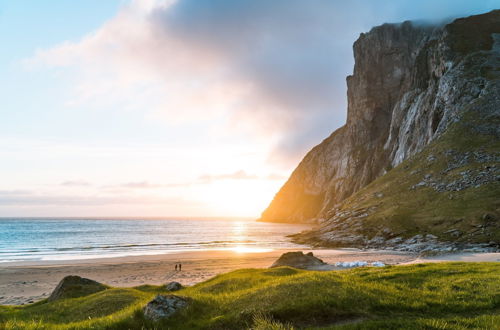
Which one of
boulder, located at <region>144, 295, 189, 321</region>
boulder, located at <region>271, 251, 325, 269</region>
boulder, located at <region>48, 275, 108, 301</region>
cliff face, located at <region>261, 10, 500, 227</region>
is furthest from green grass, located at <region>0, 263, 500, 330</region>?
cliff face, located at <region>261, 10, 500, 227</region>

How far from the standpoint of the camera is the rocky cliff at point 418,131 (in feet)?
213

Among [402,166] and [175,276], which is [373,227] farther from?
[175,276]

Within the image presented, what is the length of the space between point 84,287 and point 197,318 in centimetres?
1199

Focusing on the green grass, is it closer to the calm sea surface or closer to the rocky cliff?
the rocky cliff

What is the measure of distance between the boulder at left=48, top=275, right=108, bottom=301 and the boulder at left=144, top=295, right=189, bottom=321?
10.2 meters

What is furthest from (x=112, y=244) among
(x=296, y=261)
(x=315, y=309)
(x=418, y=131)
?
(x=418, y=131)

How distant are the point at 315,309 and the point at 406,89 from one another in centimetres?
14738

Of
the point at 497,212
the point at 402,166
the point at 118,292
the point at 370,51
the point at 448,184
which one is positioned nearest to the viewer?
the point at 118,292

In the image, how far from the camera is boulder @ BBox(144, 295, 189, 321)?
1088 cm

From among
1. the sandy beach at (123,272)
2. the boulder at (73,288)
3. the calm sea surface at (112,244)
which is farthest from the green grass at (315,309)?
the calm sea surface at (112,244)

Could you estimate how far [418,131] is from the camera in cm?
10612

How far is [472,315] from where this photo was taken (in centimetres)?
1119

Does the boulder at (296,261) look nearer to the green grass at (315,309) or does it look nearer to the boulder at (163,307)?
the green grass at (315,309)

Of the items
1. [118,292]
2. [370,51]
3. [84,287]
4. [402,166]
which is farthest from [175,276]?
[370,51]
